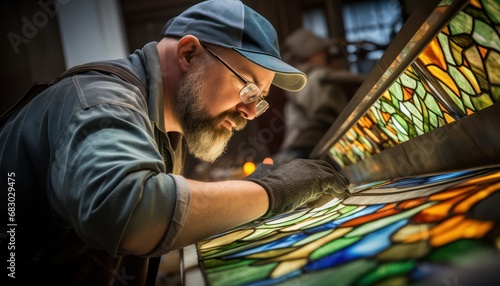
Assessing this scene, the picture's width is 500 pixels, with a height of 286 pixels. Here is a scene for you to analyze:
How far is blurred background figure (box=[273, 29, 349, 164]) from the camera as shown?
10.8 feet

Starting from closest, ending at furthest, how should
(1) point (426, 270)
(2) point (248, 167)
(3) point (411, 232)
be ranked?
(1) point (426, 270) → (3) point (411, 232) → (2) point (248, 167)

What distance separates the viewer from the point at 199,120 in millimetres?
1766

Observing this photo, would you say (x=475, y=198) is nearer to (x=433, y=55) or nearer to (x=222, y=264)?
(x=433, y=55)

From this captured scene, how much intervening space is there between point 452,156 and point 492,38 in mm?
588

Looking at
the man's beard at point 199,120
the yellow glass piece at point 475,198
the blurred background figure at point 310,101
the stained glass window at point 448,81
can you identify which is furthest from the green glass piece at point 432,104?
the blurred background figure at point 310,101

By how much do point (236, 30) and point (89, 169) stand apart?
83cm

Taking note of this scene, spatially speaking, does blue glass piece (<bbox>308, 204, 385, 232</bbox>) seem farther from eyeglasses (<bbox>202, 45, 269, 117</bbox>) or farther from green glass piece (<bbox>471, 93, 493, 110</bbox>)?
eyeglasses (<bbox>202, 45, 269, 117</bbox>)

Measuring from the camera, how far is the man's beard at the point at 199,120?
5.60 feet

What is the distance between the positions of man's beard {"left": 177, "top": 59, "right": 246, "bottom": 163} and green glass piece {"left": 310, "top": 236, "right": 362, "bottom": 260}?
0.81 meters

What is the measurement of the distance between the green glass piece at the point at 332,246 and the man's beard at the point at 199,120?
0.81 metres

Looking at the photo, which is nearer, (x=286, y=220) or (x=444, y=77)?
(x=444, y=77)

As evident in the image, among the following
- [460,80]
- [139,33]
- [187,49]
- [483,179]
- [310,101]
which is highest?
[139,33]

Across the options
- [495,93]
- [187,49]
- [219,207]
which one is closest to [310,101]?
[187,49]

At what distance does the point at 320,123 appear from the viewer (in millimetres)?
3381
